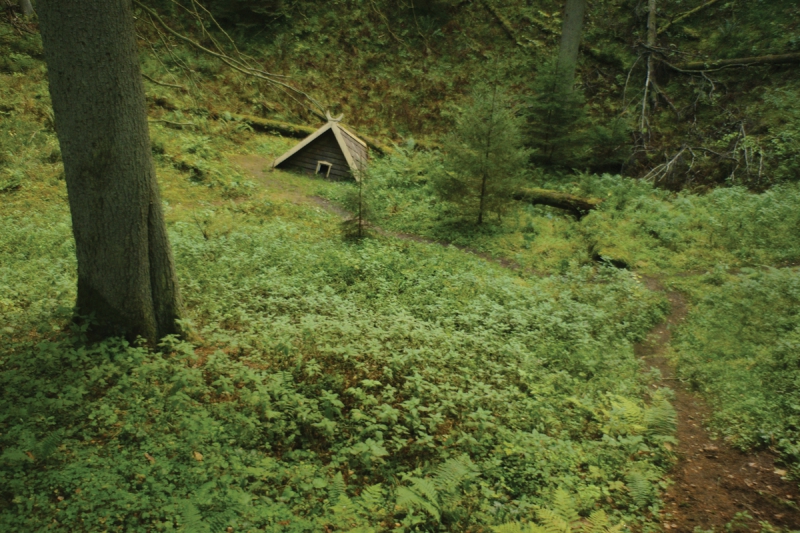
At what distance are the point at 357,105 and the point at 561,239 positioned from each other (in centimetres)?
1211

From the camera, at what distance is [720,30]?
19109 mm

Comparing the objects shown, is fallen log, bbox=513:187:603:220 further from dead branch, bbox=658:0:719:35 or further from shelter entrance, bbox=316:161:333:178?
dead branch, bbox=658:0:719:35

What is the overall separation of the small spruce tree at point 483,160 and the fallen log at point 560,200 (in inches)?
59.8

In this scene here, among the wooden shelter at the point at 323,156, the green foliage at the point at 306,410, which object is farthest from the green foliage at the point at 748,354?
the wooden shelter at the point at 323,156

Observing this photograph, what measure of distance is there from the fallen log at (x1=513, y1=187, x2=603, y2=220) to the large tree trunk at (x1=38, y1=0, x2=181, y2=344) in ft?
35.7

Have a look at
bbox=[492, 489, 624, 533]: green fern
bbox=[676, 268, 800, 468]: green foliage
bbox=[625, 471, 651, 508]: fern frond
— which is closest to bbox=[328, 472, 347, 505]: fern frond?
bbox=[492, 489, 624, 533]: green fern

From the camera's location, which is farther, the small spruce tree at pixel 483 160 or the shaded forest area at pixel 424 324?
the small spruce tree at pixel 483 160

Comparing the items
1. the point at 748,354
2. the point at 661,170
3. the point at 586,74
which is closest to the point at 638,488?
the point at 748,354

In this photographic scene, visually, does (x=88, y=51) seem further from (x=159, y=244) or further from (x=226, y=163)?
(x=226, y=163)

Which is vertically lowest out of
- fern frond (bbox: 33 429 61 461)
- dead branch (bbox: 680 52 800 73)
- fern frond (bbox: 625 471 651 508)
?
fern frond (bbox: 625 471 651 508)

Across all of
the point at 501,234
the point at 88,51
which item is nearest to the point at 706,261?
the point at 501,234

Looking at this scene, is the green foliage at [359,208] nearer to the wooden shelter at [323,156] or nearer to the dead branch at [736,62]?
the wooden shelter at [323,156]

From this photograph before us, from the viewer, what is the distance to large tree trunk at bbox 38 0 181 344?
14.0ft

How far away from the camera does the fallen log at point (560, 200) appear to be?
13703 mm
